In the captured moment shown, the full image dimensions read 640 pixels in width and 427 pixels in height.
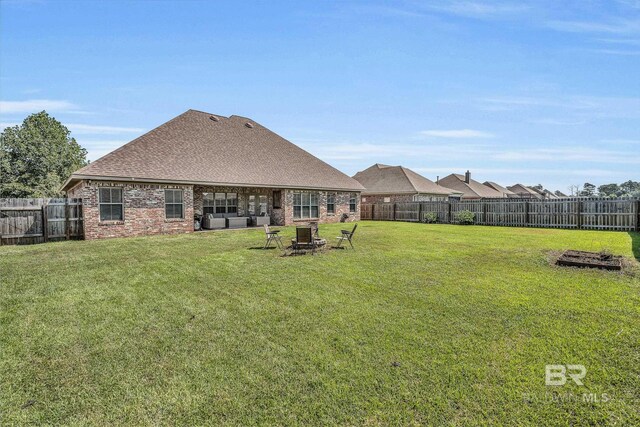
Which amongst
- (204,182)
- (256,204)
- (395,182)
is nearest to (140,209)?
(204,182)

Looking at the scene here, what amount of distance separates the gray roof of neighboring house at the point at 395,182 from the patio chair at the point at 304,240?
69.2 feet

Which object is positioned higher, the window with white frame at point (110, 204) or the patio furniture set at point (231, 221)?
the window with white frame at point (110, 204)

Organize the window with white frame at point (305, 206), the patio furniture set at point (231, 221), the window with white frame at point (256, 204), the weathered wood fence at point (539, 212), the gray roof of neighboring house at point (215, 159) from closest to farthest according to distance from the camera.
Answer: the gray roof of neighboring house at point (215, 159), the weathered wood fence at point (539, 212), the patio furniture set at point (231, 221), the window with white frame at point (256, 204), the window with white frame at point (305, 206)

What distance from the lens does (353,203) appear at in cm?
2783

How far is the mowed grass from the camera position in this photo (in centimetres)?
302

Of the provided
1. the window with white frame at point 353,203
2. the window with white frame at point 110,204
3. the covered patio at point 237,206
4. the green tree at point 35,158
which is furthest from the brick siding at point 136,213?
the green tree at point 35,158

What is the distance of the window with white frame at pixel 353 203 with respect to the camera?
27547 millimetres

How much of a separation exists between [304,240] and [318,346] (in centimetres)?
670

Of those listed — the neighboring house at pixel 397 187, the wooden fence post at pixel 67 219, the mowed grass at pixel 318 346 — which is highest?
→ the neighboring house at pixel 397 187

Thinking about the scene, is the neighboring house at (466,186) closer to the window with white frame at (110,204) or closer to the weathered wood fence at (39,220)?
the window with white frame at (110,204)

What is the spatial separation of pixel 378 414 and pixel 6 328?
5659 mm

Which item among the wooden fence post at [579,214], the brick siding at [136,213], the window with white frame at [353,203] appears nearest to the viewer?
the brick siding at [136,213]

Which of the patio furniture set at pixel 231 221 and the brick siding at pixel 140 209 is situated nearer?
the brick siding at pixel 140 209

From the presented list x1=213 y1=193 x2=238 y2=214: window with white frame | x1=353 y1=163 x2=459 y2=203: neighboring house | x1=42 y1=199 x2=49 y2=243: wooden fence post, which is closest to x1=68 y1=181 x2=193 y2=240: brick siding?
x1=42 y1=199 x2=49 y2=243: wooden fence post
